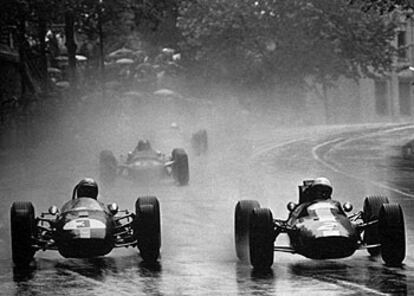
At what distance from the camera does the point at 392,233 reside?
13945 millimetres

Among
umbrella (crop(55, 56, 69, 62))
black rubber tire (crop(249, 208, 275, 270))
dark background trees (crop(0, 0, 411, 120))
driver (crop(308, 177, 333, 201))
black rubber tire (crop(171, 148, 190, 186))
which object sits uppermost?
dark background trees (crop(0, 0, 411, 120))

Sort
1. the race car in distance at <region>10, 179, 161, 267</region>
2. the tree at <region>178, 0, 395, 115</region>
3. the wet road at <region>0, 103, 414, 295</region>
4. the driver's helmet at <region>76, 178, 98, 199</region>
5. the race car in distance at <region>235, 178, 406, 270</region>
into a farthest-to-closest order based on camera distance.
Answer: the tree at <region>178, 0, 395, 115</region>
the driver's helmet at <region>76, 178, 98, 199</region>
the race car in distance at <region>10, 179, 161, 267</region>
the race car in distance at <region>235, 178, 406, 270</region>
the wet road at <region>0, 103, 414, 295</region>

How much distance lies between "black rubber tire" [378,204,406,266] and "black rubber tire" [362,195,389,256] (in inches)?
26.2

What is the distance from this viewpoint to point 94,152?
43750 mm

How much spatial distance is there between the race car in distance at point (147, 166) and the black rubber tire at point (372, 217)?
1314 cm

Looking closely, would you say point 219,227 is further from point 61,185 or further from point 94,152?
point 94,152

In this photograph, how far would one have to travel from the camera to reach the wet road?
1306 cm

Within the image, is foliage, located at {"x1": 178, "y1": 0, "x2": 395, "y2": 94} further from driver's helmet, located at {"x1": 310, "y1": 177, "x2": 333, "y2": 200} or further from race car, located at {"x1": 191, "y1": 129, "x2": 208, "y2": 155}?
driver's helmet, located at {"x1": 310, "y1": 177, "x2": 333, "y2": 200}

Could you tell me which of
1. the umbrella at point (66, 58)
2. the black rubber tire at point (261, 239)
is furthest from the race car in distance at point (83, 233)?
the umbrella at point (66, 58)

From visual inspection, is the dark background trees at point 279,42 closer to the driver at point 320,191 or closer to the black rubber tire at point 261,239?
the driver at point 320,191

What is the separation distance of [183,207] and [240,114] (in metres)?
50.5

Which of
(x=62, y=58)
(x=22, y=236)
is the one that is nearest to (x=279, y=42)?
(x=62, y=58)

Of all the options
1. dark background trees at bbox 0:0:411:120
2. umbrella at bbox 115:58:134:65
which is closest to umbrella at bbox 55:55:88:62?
umbrella at bbox 115:58:134:65

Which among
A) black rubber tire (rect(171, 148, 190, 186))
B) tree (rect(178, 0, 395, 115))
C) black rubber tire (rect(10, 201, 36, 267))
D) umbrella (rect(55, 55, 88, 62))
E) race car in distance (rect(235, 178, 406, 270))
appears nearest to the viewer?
race car in distance (rect(235, 178, 406, 270))
